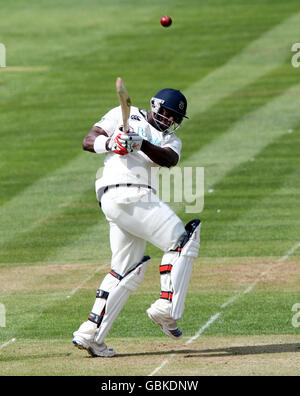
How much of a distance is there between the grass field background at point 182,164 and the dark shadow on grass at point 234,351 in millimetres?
40

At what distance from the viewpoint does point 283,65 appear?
81.4ft

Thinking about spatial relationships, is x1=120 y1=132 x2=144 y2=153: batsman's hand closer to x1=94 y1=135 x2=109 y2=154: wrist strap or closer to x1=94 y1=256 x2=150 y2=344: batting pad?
x1=94 y1=135 x2=109 y2=154: wrist strap

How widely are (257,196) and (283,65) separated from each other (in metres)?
9.42

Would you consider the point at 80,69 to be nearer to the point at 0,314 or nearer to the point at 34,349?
the point at 0,314

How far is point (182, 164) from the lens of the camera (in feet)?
58.5

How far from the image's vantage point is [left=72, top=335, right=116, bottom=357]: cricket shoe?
8.63m

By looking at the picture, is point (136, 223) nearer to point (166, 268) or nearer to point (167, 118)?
point (166, 268)

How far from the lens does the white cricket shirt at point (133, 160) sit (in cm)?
877

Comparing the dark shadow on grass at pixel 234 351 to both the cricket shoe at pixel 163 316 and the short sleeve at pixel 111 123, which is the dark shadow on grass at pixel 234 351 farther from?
the short sleeve at pixel 111 123

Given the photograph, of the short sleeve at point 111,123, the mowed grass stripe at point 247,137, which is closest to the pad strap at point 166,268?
the short sleeve at point 111,123

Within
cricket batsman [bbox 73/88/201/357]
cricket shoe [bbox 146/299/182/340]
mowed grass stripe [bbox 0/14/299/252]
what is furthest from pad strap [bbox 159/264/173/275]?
mowed grass stripe [bbox 0/14/299/252]

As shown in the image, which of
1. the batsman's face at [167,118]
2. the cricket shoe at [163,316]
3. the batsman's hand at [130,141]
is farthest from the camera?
the batsman's face at [167,118]

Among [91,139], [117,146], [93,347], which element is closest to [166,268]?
[93,347]

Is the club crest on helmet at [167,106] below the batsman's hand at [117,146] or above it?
above
